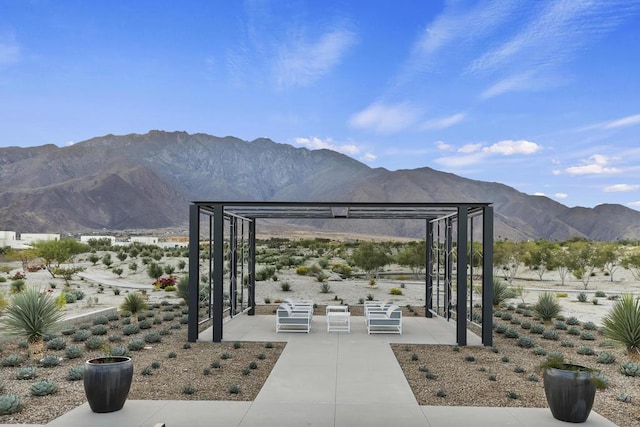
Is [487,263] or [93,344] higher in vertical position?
[487,263]

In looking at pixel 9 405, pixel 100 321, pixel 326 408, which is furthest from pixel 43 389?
pixel 100 321

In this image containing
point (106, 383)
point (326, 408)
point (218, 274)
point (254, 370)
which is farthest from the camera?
point (218, 274)

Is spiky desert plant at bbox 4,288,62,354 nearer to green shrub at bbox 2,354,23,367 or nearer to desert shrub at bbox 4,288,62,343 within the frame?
desert shrub at bbox 4,288,62,343

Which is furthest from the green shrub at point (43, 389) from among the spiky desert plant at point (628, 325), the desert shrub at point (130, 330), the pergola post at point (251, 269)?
the spiky desert plant at point (628, 325)

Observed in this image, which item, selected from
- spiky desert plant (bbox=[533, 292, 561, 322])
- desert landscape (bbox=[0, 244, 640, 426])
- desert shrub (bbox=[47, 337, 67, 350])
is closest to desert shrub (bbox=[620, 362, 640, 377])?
desert landscape (bbox=[0, 244, 640, 426])

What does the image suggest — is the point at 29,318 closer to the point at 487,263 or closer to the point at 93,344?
the point at 93,344

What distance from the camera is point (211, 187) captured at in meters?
138

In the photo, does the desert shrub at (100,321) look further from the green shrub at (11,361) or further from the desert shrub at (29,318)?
the green shrub at (11,361)

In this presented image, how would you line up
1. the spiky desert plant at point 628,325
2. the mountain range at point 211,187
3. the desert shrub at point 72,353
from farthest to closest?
1. the mountain range at point 211,187
2. the desert shrub at point 72,353
3. the spiky desert plant at point 628,325

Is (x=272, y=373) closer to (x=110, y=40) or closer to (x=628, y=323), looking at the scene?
(x=628, y=323)

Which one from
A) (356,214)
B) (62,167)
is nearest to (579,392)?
(356,214)

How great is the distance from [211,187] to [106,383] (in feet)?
441

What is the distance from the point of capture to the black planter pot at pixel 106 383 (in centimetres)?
679

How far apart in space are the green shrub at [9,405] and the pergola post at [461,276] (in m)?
8.61
